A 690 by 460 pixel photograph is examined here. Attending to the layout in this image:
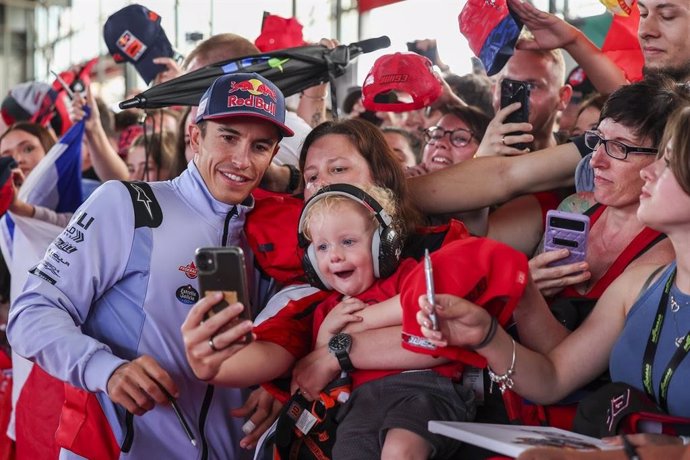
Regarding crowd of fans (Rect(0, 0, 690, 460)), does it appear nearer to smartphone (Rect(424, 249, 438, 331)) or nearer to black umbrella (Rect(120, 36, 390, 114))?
smartphone (Rect(424, 249, 438, 331))

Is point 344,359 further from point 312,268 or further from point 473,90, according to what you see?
point 473,90

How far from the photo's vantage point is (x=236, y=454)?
117 inches

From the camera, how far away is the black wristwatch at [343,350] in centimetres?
247

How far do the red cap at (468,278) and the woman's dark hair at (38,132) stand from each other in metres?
4.03

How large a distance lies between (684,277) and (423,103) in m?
1.55

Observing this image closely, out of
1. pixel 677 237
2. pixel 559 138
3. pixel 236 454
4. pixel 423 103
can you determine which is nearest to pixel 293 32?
pixel 423 103

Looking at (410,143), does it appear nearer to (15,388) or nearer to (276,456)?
(15,388)

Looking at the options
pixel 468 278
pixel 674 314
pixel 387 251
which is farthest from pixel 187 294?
pixel 674 314

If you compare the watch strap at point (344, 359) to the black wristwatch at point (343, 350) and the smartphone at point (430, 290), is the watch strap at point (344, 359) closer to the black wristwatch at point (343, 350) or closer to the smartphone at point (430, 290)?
the black wristwatch at point (343, 350)

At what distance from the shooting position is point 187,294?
280cm

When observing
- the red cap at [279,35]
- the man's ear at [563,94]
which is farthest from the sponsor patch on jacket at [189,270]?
the man's ear at [563,94]

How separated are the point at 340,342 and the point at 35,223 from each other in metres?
2.59

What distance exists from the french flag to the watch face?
70.4 inches

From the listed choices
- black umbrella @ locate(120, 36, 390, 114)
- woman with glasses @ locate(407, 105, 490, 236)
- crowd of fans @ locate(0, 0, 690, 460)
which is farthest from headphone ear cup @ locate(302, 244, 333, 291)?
woman with glasses @ locate(407, 105, 490, 236)
